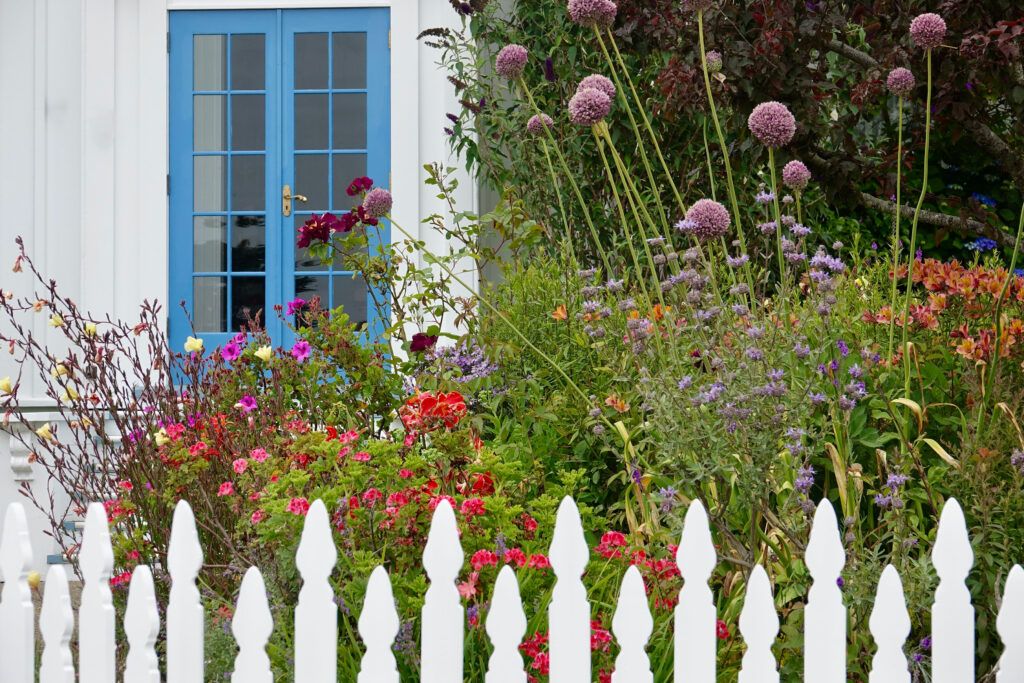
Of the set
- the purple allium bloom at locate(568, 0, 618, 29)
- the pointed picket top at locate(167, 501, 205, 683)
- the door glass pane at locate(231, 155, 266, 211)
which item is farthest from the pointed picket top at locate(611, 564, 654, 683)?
the door glass pane at locate(231, 155, 266, 211)

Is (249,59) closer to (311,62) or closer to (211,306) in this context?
(311,62)

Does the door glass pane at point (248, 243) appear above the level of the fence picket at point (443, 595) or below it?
above

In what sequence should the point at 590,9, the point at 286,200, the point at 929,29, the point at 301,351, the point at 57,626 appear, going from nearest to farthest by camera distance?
the point at 57,626 → the point at 929,29 → the point at 590,9 → the point at 301,351 → the point at 286,200

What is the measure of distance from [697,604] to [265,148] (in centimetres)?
420

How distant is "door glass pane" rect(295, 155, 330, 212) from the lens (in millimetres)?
5449

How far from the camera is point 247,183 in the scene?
5480mm

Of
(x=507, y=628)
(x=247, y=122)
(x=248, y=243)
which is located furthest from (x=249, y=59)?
(x=507, y=628)

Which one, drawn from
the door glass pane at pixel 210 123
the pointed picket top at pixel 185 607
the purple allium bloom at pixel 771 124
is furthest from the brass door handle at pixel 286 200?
the pointed picket top at pixel 185 607

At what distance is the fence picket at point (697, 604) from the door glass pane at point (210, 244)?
13.6 ft

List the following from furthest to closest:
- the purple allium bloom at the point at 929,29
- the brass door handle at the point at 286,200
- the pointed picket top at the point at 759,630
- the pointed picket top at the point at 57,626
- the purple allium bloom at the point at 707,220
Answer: the brass door handle at the point at 286,200
the purple allium bloom at the point at 929,29
the purple allium bloom at the point at 707,220
the pointed picket top at the point at 57,626
the pointed picket top at the point at 759,630

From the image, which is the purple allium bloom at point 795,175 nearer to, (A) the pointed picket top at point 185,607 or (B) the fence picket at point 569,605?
(B) the fence picket at point 569,605

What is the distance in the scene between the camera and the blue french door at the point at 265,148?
17.8ft

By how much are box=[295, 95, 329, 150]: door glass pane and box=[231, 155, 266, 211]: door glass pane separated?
0.25m

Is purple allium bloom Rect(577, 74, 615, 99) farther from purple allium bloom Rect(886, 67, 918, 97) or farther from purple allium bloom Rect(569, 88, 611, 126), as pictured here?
purple allium bloom Rect(886, 67, 918, 97)
